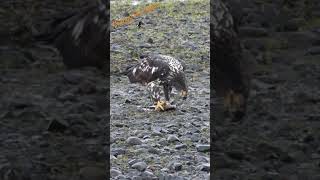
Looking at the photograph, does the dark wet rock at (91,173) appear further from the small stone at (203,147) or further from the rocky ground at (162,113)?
the small stone at (203,147)

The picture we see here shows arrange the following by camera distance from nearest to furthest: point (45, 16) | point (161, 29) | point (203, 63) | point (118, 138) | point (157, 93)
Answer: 1. point (45, 16)
2. point (118, 138)
3. point (157, 93)
4. point (203, 63)
5. point (161, 29)

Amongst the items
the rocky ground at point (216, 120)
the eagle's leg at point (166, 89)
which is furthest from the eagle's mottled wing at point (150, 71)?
the rocky ground at point (216, 120)

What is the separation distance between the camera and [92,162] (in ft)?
16.1

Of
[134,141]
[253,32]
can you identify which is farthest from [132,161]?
[253,32]

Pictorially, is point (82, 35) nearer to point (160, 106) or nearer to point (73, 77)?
point (73, 77)

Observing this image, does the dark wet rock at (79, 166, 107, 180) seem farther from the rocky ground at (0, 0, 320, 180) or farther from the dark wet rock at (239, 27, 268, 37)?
the dark wet rock at (239, 27, 268, 37)

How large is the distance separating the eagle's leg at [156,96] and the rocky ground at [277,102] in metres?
5.85

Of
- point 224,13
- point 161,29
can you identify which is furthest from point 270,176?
point 161,29

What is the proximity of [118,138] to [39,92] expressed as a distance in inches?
199

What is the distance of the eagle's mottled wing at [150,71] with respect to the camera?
10203 mm

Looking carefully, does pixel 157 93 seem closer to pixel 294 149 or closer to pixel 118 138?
pixel 118 138

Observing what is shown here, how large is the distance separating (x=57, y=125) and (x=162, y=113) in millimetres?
6078

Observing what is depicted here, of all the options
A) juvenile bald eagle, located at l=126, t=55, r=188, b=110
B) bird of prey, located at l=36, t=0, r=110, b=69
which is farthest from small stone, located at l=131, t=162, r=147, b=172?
bird of prey, located at l=36, t=0, r=110, b=69

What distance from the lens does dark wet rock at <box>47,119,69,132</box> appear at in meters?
4.86
